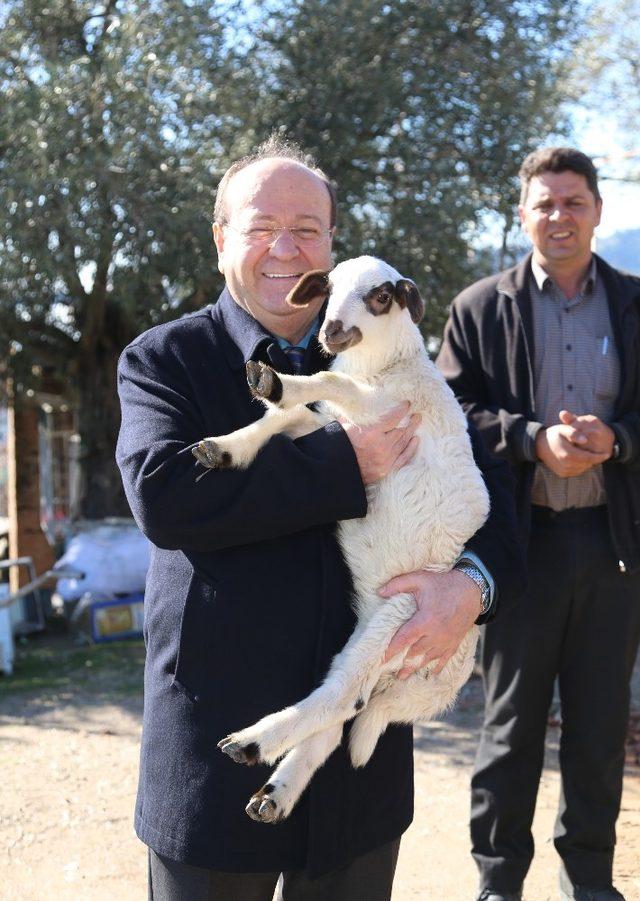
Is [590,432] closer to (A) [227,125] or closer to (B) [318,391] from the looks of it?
(B) [318,391]

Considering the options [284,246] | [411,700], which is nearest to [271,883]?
[411,700]

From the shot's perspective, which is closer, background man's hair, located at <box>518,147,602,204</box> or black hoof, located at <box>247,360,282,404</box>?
black hoof, located at <box>247,360,282,404</box>

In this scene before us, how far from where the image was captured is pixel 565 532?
383 cm

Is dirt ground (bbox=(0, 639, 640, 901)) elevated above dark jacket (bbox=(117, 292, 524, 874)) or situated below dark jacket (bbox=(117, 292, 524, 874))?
below

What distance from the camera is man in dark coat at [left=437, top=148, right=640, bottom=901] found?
148 inches

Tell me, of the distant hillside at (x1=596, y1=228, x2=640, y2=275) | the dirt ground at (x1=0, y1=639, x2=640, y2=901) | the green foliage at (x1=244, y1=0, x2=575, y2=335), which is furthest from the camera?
the distant hillside at (x1=596, y1=228, x2=640, y2=275)

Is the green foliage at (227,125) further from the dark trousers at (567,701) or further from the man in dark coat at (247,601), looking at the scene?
the man in dark coat at (247,601)

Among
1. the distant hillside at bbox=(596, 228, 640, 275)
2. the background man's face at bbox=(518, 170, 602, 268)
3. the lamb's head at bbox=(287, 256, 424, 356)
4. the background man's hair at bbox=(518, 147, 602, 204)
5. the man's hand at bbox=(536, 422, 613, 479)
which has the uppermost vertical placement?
the distant hillside at bbox=(596, 228, 640, 275)

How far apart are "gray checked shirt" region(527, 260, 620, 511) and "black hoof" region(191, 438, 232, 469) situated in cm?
210

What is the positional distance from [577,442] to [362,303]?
1.38 meters

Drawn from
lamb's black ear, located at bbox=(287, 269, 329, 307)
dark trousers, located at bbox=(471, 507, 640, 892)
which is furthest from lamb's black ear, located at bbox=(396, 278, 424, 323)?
dark trousers, located at bbox=(471, 507, 640, 892)

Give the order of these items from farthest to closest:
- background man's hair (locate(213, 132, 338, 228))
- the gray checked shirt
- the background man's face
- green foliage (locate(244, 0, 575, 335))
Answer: green foliage (locate(244, 0, 575, 335)) < the background man's face < the gray checked shirt < background man's hair (locate(213, 132, 338, 228))

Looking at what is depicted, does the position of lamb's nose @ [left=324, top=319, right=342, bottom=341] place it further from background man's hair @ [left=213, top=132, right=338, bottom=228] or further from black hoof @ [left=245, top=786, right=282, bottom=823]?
black hoof @ [left=245, top=786, right=282, bottom=823]

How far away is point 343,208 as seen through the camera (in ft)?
28.5
